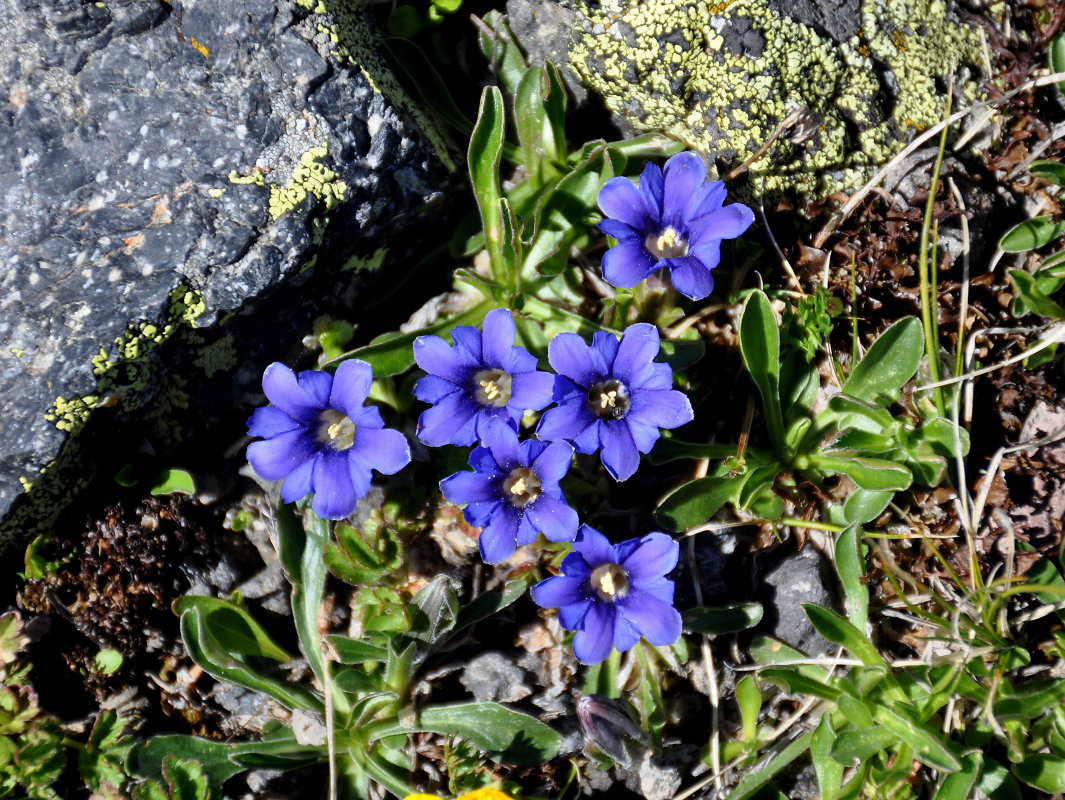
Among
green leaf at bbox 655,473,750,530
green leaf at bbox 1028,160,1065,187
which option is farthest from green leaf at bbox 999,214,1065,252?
green leaf at bbox 655,473,750,530

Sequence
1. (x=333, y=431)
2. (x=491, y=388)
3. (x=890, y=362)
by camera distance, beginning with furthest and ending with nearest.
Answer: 1. (x=890, y=362)
2. (x=333, y=431)
3. (x=491, y=388)

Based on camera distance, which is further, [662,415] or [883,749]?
[883,749]

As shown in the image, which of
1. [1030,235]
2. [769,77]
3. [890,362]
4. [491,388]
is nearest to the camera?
[491,388]

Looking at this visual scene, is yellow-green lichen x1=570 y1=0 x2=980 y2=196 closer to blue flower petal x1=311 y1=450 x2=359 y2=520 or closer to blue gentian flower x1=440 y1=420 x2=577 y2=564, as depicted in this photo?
blue gentian flower x1=440 y1=420 x2=577 y2=564

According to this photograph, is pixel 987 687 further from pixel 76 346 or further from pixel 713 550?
pixel 76 346

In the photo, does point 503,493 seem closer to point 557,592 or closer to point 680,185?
point 557,592

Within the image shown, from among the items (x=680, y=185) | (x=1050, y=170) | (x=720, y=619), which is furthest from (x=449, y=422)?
(x=1050, y=170)

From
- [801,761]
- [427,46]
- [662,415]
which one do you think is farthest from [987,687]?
[427,46]

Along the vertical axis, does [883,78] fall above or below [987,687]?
above
